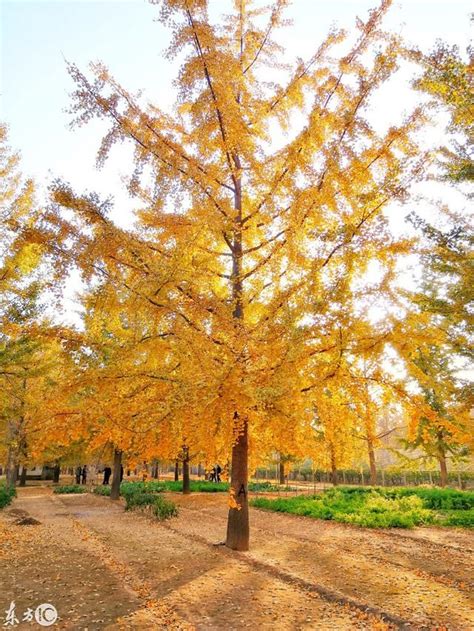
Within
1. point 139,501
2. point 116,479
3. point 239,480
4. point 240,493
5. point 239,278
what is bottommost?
point 139,501

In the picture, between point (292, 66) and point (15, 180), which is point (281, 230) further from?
point (15, 180)

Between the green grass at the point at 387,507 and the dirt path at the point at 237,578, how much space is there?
0.94 meters

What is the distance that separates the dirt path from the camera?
460cm

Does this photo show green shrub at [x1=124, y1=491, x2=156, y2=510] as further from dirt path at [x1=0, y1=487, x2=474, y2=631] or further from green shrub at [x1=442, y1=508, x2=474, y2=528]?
green shrub at [x1=442, y1=508, x2=474, y2=528]

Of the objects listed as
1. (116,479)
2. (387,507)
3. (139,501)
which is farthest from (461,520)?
(116,479)

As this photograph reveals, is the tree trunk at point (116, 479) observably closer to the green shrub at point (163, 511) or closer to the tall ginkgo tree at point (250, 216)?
the green shrub at point (163, 511)

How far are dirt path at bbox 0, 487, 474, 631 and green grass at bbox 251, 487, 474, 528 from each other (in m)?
0.94

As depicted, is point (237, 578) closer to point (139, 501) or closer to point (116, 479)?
point (139, 501)

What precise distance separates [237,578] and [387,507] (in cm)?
856

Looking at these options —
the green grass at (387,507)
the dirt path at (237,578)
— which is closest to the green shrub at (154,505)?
the dirt path at (237,578)

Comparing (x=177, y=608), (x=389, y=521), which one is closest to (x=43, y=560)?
(x=177, y=608)

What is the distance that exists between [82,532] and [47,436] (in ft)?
18.5

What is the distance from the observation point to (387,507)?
12812 millimetres

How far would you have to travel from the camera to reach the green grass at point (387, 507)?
1119 cm
